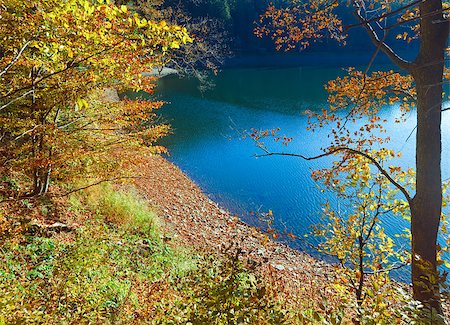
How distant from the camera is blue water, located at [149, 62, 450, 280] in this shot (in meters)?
11.0

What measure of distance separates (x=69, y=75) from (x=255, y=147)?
469 inches

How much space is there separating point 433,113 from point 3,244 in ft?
18.0

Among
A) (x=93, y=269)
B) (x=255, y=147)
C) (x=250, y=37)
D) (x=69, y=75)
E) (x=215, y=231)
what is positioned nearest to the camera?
(x=69, y=75)

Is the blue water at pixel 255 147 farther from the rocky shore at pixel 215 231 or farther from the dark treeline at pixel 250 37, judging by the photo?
the dark treeline at pixel 250 37

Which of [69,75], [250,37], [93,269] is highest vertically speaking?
[250,37]

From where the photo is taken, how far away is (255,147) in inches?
619

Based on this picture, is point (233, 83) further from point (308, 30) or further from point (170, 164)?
point (308, 30)

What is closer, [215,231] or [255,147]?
[215,231]

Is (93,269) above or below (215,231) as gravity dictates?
below

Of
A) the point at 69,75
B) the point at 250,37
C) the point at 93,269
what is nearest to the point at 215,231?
the point at 93,269

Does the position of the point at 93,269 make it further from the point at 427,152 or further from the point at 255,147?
the point at 255,147

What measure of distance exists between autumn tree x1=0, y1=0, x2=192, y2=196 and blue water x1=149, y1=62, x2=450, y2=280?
6.07 metres

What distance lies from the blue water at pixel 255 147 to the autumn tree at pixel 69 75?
6.07m

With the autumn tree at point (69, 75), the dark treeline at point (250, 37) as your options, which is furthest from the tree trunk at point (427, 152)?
the dark treeline at point (250, 37)
